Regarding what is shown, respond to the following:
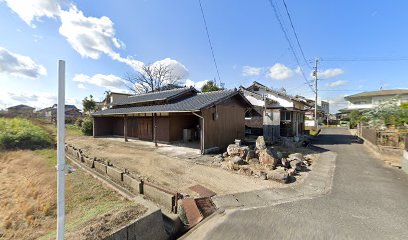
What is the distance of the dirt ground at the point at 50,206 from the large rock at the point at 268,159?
5876mm

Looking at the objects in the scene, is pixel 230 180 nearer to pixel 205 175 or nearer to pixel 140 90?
pixel 205 175

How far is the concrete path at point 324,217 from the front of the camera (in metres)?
3.97

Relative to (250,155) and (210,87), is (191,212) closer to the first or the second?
(250,155)

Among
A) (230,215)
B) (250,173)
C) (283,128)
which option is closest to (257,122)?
(283,128)

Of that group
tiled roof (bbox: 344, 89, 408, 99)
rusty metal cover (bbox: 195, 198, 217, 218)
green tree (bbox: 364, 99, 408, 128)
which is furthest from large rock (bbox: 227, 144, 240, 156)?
tiled roof (bbox: 344, 89, 408, 99)

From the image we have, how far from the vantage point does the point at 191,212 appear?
14.8 feet

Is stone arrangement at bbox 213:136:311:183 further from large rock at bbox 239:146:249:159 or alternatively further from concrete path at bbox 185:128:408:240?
concrete path at bbox 185:128:408:240

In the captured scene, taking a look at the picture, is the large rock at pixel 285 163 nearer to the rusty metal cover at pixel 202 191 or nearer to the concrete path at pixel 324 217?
the concrete path at pixel 324 217

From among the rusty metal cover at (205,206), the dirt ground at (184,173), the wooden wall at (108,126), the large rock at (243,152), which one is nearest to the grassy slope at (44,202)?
the rusty metal cover at (205,206)

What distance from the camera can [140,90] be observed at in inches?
1654

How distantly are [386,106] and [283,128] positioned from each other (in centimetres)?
832

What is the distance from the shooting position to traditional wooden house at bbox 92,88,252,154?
11773mm

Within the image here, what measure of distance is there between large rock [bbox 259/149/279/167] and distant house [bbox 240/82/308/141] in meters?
7.75

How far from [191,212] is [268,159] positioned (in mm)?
5064
